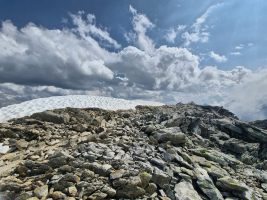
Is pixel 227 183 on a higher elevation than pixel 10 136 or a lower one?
lower

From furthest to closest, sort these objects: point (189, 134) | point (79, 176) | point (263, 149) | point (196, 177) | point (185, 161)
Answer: point (263, 149), point (189, 134), point (185, 161), point (196, 177), point (79, 176)

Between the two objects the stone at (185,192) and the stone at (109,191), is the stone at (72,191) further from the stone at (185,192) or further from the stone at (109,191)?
the stone at (185,192)

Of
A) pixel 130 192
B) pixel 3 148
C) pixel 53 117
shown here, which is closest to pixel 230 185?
pixel 130 192

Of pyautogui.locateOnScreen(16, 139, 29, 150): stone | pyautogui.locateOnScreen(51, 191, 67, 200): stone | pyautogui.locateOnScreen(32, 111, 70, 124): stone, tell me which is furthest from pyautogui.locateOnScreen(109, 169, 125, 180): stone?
pyautogui.locateOnScreen(32, 111, 70, 124): stone

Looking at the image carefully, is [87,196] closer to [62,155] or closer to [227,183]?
[62,155]

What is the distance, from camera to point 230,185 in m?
18.6

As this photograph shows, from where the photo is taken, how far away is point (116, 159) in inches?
674

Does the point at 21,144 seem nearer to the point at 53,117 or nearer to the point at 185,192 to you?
the point at 53,117

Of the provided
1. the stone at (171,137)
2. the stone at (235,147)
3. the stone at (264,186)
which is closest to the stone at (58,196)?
the stone at (171,137)

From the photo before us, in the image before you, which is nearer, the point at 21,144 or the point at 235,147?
the point at 21,144

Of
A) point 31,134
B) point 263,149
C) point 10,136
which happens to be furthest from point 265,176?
point 10,136

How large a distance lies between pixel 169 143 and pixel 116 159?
578 cm

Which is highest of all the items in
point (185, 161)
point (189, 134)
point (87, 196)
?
point (189, 134)

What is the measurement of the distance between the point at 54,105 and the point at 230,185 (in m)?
27.4
